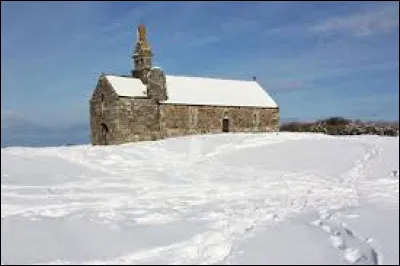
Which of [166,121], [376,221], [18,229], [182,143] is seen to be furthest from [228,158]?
[166,121]

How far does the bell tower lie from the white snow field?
24140 mm

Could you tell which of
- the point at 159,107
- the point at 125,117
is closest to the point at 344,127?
the point at 159,107

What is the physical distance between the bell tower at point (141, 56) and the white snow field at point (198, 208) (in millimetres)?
24140

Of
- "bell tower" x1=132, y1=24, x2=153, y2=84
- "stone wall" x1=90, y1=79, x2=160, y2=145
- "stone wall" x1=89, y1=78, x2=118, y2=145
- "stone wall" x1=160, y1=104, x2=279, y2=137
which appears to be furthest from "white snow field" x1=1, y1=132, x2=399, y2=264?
"bell tower" x1=132, y1=24, x2=153, y2=84

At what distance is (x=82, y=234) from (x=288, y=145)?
58.0ft

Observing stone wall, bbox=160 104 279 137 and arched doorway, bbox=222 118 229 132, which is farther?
arched doorway, bbox=222 118 229 132

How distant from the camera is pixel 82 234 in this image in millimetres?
9766

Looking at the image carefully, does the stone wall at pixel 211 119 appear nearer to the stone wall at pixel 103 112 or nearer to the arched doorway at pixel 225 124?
the arched doorway at pixel 225 124

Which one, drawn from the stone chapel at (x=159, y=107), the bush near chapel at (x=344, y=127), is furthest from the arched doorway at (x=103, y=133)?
the bush near chapel at (x=344, y=127)

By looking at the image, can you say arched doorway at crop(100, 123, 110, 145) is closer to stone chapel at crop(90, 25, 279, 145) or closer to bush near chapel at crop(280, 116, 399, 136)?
stone chapel at crop(90, 25, 279, 145)

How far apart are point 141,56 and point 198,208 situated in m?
36.1

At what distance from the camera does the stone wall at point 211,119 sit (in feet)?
147

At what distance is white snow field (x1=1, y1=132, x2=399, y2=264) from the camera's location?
8.94m

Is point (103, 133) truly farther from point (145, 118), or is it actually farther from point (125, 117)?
point (145, 118)
